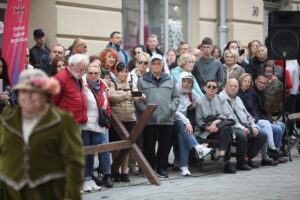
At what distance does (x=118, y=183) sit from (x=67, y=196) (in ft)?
18.1

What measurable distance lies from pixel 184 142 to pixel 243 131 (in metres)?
1.05

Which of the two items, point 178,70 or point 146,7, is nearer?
point 178,70

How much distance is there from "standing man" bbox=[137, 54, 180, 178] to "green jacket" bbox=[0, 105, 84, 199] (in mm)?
5769

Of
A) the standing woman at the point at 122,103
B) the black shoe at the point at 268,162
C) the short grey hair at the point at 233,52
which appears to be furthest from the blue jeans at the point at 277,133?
the standing woman at the point at 122,103

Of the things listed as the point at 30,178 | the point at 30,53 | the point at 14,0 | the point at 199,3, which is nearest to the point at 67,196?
the point at 30,178

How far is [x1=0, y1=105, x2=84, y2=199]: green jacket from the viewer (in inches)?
199

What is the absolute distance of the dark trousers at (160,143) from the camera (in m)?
10.9

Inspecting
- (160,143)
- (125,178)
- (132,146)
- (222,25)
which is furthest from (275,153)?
(222,25)

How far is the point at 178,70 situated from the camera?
12242mm

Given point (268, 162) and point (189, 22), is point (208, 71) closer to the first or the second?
point (268, 162)

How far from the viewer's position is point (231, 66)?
1373 centimetres

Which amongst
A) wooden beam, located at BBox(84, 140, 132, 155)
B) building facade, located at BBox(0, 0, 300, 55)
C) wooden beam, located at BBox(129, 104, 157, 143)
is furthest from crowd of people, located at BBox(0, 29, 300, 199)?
building facade, located at BBox(0, 0, 300, 55)

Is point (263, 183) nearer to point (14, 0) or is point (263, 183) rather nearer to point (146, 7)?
point (14, 0)

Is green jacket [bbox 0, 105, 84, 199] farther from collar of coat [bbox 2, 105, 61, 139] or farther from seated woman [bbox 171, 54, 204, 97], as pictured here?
seated woman [bbox 171, 54, 204, 97]
